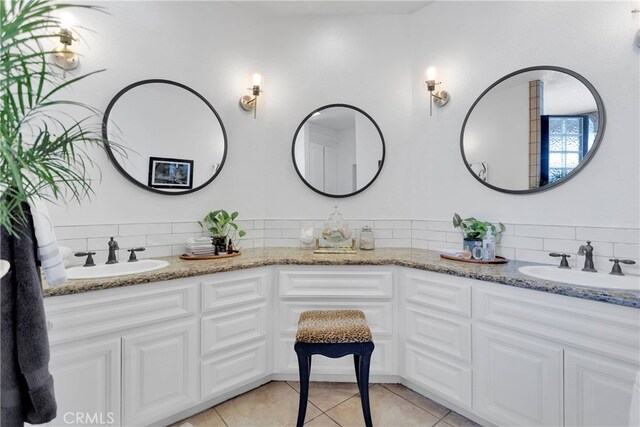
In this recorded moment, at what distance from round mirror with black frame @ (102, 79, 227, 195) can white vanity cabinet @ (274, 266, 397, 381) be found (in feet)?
3.44

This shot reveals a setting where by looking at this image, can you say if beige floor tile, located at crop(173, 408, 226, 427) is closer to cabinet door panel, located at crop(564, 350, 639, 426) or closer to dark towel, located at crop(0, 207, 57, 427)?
dark towel, located at crop(0, 207, 57, 427)

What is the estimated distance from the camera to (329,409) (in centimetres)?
189

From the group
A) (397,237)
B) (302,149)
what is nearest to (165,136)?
(302,149)

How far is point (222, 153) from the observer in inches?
98.1

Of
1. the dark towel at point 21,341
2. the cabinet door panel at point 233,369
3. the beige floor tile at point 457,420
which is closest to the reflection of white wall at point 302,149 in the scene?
the cabinet door panel at point 233,369

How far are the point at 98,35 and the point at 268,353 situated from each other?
2390 millimetres

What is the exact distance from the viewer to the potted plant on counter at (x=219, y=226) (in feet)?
7.47

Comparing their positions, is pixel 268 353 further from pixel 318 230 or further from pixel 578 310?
pixel 578 310

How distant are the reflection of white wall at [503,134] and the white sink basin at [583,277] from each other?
57cm

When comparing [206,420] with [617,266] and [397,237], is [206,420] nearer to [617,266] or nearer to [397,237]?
[397,237]

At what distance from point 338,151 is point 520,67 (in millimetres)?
1436

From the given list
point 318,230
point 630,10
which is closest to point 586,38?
point 630,10

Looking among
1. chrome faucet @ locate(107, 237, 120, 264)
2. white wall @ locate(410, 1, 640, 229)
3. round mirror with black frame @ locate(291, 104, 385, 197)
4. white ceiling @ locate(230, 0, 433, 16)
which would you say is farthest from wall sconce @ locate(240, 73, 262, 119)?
chrome faucet @ locate(107, 237, 120, 264)

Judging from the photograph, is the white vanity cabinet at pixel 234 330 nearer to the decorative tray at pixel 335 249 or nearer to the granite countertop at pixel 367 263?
the granite countertop at pixel 367 263
